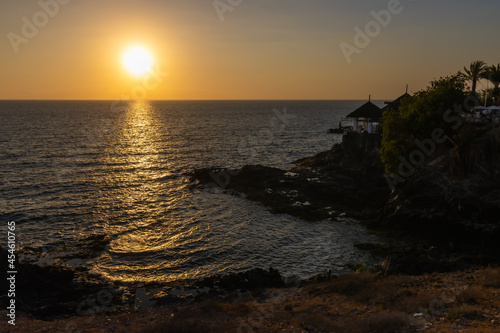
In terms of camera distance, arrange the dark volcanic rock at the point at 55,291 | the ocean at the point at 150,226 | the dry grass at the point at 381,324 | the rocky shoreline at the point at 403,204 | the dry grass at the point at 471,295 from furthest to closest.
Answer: the ocean at the point at 150,226 → the rocky shoreline at the point at 403,204 → the dark volcanic rock at the point at 55,291 → the dry grass at the point at 471,295 → the dry grass at the point at 381,324

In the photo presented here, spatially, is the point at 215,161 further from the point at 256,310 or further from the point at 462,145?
the point at 256,310

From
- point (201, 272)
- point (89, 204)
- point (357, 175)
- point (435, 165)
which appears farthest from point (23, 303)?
point (357, 175)

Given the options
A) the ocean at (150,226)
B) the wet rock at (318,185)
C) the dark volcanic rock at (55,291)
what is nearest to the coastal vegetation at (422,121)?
the wet rock at (318,185)

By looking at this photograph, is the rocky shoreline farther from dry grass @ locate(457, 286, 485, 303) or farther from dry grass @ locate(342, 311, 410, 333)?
dry grass @ locate(342, 311, 410, 333)

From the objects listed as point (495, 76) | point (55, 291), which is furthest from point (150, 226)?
point (495, 76)

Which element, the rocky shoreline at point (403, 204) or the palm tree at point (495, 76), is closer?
the rocky shoreline at point (403, 204)

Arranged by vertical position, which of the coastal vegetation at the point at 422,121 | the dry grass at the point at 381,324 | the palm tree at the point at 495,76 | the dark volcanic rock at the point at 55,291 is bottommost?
the dark volcanic rock at the point at 55,291

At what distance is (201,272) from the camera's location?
82.8 ft

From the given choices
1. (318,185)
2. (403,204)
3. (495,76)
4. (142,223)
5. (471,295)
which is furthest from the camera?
(495,76)

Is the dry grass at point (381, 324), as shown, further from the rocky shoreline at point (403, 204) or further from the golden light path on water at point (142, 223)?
the golden light path on water at point (142, 223)

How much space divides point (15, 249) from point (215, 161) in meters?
40.0

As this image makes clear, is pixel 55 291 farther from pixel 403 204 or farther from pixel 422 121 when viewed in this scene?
pixel 422 121

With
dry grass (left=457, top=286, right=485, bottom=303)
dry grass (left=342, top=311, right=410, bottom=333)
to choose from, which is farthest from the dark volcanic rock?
dry grass (left=457, top=286, right=485, bottom=303)

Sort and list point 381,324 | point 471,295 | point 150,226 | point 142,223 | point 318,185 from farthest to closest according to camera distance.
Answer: point 318,185
point 142,223
point 150,226
point 471,295
point 381,324
